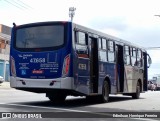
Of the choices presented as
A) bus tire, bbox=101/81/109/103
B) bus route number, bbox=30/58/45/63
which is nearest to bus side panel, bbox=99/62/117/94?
bus tire, bbox=101/81/109/103

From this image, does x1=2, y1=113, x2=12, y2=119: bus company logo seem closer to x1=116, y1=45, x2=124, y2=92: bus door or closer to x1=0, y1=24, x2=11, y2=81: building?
x1=116, y1=45, x2=124, y2=92: bus door

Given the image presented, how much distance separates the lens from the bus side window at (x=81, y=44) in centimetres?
1595

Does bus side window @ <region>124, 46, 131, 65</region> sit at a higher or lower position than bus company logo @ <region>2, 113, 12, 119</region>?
higher

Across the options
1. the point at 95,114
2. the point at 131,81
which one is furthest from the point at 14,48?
the point at 131,81

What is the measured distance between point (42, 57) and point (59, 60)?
0.75 metres

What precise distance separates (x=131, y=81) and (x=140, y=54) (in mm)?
2577

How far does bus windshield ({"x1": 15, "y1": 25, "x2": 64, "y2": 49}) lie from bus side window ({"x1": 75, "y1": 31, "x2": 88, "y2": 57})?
2.36ft

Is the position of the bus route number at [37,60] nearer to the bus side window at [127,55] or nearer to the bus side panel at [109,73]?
the bus side panel at [109,73]

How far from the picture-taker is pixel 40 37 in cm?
1595

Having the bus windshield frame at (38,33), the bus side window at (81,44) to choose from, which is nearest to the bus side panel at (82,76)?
the bus side window at (81,44)

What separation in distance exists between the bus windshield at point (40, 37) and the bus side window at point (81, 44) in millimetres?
720

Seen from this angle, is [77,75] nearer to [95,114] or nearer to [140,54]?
[95,114]

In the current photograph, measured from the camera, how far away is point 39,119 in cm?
1126

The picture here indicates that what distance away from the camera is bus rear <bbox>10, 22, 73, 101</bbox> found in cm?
1532
